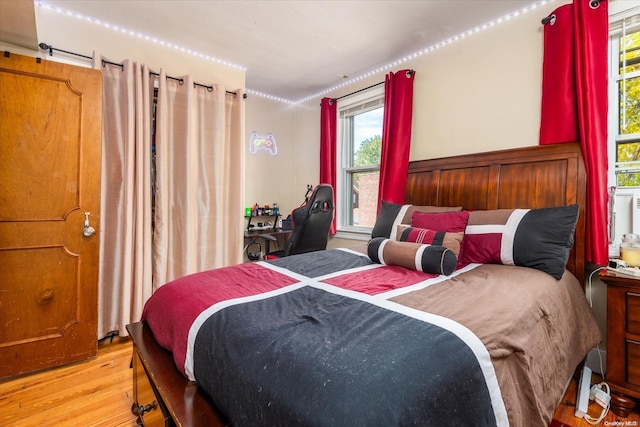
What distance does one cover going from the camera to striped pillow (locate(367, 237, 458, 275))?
1551 mm

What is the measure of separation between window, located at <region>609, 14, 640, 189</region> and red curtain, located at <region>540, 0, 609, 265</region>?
18 cm

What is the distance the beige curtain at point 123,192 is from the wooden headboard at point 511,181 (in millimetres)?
2342

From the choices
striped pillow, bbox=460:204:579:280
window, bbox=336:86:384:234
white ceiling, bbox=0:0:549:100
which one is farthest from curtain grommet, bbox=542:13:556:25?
window, bbox=336:86:384:234

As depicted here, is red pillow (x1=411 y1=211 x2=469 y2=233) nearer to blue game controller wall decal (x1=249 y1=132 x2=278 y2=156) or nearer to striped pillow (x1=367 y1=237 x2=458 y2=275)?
striped pillow (x1=367 y1=237 x2=458 y2=275)

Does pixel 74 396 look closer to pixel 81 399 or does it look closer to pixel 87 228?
pixel 81 399

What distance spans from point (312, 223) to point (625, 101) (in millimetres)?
2243

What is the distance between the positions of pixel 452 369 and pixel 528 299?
0.72 metres

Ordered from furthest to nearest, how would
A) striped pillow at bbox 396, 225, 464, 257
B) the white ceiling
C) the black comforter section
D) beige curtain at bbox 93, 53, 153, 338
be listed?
1. beige curtain at bbox 93, 53, 153, 338
2. the white ceiling
3. striped pillow at bbox 396, 225, 464, 257
4. the black comforter section

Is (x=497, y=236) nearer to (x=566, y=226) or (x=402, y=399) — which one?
(x=566, y=226)

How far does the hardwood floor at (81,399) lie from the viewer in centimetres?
155

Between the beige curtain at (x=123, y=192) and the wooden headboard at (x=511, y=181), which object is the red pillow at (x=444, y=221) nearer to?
the wooden headboard at (x=511, y=181)

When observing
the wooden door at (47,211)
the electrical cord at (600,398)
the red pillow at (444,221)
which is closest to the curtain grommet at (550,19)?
the red pillow at (444,221)

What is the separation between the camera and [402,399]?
0.64m

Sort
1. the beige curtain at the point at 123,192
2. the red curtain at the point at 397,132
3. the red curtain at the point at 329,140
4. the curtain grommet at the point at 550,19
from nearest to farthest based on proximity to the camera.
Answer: the curtain grommet at the point at 550,19 < the beige curtain at the point at 123,192 < the red curtain at the point at 397,132 < the red curtain at the point at 329,140
